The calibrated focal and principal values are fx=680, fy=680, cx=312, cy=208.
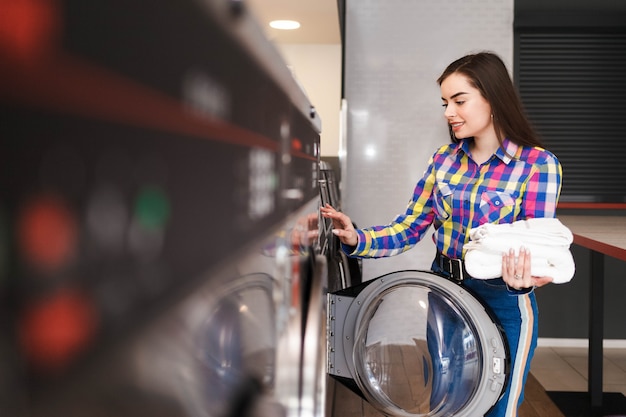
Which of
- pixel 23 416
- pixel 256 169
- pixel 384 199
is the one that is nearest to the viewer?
pixel 23 416

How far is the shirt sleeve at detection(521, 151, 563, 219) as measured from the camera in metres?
1.75

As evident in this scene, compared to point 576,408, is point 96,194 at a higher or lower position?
higher

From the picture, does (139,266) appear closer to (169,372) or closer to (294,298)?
(169,372)

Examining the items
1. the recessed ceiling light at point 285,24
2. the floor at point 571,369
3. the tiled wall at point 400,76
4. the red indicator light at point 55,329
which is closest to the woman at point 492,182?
the recessed ceiling light at point 285,24

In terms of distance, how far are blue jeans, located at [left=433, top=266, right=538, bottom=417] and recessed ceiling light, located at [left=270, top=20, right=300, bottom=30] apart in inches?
38.4

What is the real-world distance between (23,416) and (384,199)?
4.17m

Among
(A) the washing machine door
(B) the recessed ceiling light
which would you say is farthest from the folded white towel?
(B) the recessed ceiling light

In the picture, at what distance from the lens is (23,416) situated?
135 millimetres

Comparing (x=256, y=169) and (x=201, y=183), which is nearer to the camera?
(x=201, y=183)

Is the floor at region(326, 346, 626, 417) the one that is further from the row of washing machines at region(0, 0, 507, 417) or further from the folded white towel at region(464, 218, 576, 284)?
the row of washing machines at region(0, 0, 507, 417)

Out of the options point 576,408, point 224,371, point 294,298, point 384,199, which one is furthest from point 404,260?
point 224,371

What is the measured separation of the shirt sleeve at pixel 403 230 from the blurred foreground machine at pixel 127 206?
64.0 inches

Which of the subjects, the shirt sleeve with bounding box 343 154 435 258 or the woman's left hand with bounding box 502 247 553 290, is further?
the shirt sleeve with bounding box 343 154 435 258

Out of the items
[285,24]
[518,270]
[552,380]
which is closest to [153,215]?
[518,270]
